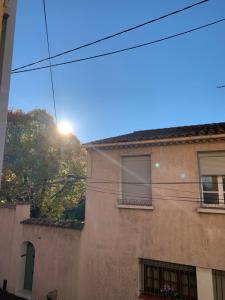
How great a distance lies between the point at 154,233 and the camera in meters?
8.88

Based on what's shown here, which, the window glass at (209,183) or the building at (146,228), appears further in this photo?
the window glass at (209,183)

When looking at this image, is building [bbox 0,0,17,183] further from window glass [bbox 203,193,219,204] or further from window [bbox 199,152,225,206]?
window glass [bbox 203,193,219,204]

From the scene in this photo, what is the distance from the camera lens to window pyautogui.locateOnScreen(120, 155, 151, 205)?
9.47m

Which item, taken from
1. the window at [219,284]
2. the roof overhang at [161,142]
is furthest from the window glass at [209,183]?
the window at [219,284]

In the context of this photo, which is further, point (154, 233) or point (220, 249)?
point (154, 233)

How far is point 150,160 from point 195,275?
4.23m

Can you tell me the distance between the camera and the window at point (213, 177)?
27.6ft

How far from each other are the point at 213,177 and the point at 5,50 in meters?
8.47

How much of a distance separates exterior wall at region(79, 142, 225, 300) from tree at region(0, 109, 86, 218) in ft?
27.2

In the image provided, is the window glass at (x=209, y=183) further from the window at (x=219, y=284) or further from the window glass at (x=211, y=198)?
the window at (x=219, y=284)

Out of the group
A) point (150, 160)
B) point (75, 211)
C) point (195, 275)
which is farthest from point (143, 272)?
point (75, 211)

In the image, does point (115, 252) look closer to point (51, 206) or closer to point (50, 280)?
point (50, 280)

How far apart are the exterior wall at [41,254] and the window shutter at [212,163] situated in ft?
18.9

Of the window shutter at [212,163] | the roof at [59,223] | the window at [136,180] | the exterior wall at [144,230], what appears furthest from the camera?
the roof at [59,223]
